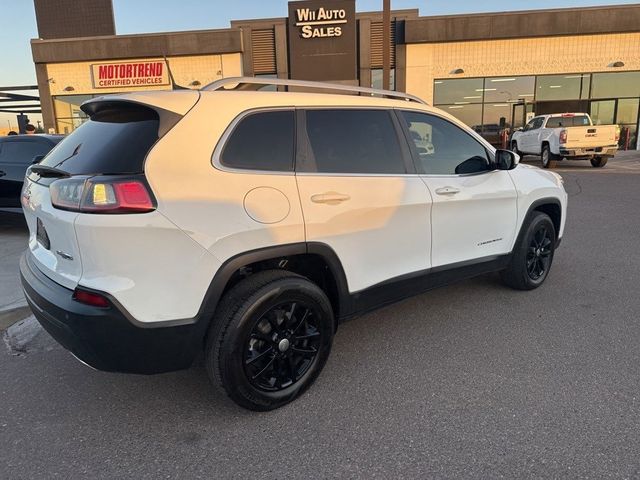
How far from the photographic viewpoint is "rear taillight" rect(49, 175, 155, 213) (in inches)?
87.0

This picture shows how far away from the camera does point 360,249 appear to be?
3.01 m

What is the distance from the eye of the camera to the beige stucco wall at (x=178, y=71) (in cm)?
2380

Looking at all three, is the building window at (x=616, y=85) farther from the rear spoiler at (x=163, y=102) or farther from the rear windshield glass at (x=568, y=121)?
the rear spoiler at (x=163, y=102)

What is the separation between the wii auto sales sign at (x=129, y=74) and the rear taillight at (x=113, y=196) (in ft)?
79.4

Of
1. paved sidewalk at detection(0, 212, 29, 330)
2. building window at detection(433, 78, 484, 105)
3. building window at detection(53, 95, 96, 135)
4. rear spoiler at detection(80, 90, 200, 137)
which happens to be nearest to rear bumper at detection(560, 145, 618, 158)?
building window at detection(433, 78, 484, 105)

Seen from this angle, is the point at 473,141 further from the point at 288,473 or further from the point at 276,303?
the point at 288,473

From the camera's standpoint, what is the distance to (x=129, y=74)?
80.0 ft

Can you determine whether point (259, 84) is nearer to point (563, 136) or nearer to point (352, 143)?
point (352, 143)

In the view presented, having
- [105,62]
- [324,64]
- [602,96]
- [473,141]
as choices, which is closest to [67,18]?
[105,62]

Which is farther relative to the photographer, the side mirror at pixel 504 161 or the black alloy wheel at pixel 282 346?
the side mirror at pixel 504 161

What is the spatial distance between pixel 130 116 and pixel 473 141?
106 inches

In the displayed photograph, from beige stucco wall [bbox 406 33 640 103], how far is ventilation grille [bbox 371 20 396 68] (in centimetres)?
77

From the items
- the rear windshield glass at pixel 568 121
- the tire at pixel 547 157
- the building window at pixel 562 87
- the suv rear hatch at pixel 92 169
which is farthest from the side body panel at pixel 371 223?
the building window at pixel 562 87

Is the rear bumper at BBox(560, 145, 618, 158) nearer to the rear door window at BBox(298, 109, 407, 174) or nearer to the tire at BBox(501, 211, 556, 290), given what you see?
the tire at BBox(501, 211, 556, 290)
